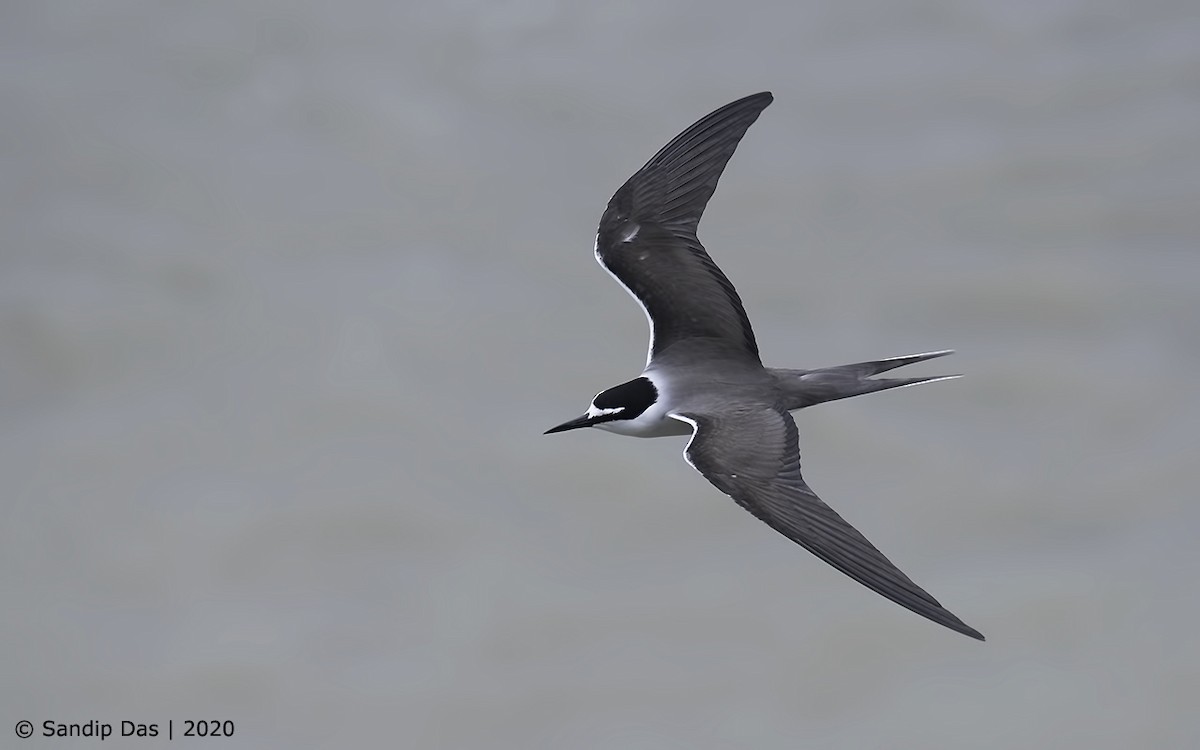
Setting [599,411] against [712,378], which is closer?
[599,411]

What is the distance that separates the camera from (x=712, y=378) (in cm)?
753

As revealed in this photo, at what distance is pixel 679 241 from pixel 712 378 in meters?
0.86

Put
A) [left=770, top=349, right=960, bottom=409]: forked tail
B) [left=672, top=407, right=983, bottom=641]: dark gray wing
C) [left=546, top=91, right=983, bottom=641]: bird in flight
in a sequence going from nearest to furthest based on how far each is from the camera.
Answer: [left=672, top=407, right=983, bottom=641]: dark gray wing < [left=546, top=91, right=983, bottom=641]: bird in flight < [left=770, top=349, right=960, bottom=409]: forked tail

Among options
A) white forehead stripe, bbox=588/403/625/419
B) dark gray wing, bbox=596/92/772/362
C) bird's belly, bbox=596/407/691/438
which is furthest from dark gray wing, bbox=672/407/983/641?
dark gray wing, bbox=596/92/772/362

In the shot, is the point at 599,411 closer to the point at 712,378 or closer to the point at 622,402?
the point at 622,402

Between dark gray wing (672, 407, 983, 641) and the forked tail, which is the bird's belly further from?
the forked tail

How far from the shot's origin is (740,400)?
7.32 meters

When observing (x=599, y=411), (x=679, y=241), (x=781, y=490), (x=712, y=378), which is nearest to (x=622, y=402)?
(x=599, y=411)

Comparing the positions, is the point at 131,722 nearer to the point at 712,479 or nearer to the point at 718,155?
the point at 712,479

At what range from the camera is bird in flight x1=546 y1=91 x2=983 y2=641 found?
258 inches

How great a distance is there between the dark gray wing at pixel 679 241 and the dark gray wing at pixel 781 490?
814mm

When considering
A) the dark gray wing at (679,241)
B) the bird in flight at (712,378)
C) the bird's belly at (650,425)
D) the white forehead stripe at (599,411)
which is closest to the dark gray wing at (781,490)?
the bird in flight at (712,378)

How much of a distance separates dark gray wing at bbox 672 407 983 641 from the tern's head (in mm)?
276

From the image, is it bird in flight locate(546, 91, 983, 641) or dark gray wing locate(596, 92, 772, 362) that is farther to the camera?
dark gray wing locate(596, 92, 772, 362)
